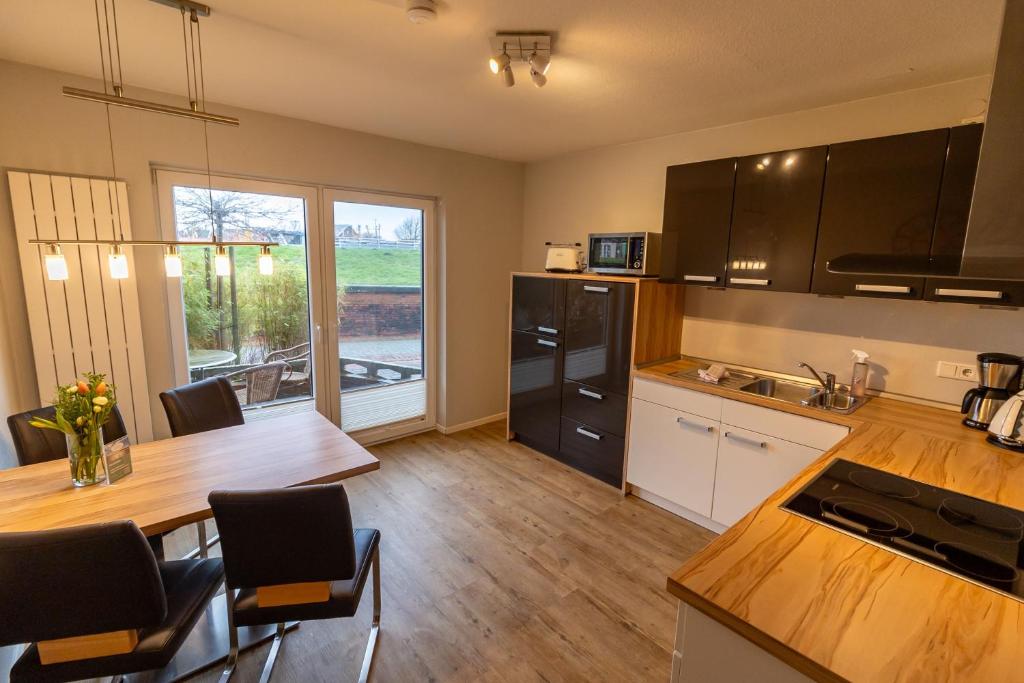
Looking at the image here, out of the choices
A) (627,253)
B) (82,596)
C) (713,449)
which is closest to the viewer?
(82,596)

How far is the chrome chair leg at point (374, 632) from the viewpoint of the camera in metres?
1.80

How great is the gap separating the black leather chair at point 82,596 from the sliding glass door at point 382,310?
238 centimetres

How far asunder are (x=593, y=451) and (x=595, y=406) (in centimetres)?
35

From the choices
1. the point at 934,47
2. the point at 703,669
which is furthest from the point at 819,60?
the point at 703,669

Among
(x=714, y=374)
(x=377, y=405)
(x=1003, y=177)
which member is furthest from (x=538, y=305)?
(x=1003, y=177)

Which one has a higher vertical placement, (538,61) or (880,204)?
(538,61)

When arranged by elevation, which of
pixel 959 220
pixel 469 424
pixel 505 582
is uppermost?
pixel 959 220

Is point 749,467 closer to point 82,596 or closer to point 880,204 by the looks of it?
point 880,204

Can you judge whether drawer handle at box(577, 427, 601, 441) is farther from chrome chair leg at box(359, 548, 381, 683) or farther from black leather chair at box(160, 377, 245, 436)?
black leather chair at box(160, 377, 245, 436)

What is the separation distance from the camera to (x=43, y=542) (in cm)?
117

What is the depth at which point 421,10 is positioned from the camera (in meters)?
1.64

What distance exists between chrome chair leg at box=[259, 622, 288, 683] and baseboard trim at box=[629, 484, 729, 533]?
2.27m

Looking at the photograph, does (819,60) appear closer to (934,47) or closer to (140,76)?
(934,47)

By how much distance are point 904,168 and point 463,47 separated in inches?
82.3
